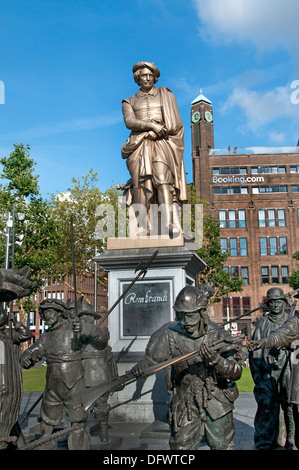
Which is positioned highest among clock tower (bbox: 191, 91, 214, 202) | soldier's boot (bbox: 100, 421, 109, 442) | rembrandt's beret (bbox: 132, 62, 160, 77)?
clock tower (bbox: 191, 91, 214, 202)

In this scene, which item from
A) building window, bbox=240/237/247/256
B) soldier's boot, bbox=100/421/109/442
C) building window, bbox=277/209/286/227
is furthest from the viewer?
building window, bbox=277/209/286/227

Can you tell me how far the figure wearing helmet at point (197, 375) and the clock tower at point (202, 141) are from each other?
51078 millimetres

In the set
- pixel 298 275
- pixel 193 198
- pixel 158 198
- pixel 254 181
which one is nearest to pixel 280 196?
pixel 254 181

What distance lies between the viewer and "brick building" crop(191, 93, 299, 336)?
55531mm

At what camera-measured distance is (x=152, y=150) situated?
9969 millimetres

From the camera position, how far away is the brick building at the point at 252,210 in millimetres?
55531

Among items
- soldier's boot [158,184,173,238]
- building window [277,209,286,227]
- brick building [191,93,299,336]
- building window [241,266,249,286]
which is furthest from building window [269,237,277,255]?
soldier's boot [158,184,173,238]

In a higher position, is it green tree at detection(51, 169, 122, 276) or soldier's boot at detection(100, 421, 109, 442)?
green tree at detection(51, 169, 122, 276)

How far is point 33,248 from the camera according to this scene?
26.5m

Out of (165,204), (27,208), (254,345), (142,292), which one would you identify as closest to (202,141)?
(27,208)

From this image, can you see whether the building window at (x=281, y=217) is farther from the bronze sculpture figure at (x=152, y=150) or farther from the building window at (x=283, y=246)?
the bronze sculpture figure at (x=152, y=150)

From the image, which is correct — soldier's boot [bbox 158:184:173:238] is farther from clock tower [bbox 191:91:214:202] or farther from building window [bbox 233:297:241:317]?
building window [bbox 233:297:241:317]

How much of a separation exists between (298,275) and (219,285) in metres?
9.19
